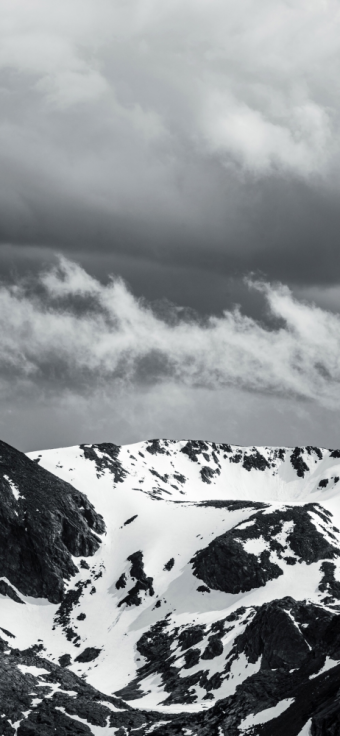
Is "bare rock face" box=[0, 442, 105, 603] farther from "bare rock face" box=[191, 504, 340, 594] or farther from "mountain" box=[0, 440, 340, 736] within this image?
"bare rock face" box=[191, 504, 340, 594]

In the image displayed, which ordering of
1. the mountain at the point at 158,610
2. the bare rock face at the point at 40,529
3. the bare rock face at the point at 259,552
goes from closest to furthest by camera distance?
the mountain at the point at 158,610 < the bare rock face at the point at 259,552 < the bare rock face at the point at 40,529

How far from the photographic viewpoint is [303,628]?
98.1 m

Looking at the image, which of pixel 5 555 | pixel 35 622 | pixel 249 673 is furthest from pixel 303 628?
pixel 5 555

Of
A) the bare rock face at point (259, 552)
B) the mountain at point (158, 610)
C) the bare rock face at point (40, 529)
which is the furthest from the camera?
the bare rock face at point (40, 529)

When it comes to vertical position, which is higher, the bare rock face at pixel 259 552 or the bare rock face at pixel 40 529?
the bare rock face at pixel 40 529

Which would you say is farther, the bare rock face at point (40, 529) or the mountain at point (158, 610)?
the bare rock face at point (40, 529)

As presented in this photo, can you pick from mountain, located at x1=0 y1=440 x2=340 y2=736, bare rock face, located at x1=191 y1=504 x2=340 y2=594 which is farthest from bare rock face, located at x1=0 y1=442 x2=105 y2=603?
bare rock face, located at x1=191 y1=504 x2=340 y2=594

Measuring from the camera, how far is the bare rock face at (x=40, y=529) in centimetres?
14450

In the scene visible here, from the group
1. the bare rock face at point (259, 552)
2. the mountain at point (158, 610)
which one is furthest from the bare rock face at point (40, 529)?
the bare rock face at point (259, 552)

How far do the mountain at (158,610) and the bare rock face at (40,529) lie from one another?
1.05 ft

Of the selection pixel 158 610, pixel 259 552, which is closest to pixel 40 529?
pixel 158 610

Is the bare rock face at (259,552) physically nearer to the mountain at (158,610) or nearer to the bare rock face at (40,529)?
the mountain at (158,610)

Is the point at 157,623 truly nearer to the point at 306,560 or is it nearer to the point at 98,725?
the point at 306,560

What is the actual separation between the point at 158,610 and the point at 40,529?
35.1m
